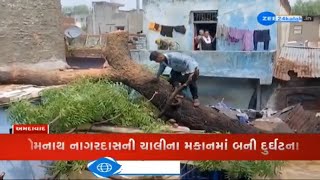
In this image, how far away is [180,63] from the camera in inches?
63.1

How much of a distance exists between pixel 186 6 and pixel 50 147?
740 mm

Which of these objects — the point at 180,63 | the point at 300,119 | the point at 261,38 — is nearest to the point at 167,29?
the point at 180,63

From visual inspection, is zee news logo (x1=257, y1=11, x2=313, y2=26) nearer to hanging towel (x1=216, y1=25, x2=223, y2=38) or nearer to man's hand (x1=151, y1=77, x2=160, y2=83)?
hanging towel (x1=216, y1=25, x2=223, y2=38)

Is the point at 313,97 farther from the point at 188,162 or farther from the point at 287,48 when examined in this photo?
the point at 188,162

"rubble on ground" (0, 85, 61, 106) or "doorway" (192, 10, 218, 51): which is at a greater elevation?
"doorway" (192, 10, 218, 51)

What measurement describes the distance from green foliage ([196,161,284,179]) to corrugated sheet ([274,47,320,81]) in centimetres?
35

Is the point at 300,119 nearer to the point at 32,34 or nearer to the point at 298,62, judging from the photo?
the point at 298,62

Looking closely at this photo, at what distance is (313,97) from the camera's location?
62.5 inches

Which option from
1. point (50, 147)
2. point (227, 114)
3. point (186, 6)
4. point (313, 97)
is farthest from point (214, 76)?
point (50, 147)

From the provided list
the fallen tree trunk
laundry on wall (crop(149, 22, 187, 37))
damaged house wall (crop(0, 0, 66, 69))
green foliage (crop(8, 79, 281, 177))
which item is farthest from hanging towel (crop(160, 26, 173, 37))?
damaged house wall (crop(0, 0, 66, 69))

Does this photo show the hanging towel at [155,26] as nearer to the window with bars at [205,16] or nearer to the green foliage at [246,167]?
the window with bars at [205,16]

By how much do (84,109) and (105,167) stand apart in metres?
0.24

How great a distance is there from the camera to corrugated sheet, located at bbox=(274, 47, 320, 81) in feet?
5.05

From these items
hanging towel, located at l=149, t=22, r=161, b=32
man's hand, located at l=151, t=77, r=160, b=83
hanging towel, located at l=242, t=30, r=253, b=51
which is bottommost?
man's hand, located at l=151, t=77, r=160, b=83
